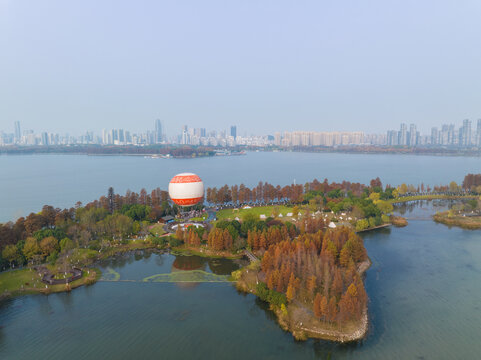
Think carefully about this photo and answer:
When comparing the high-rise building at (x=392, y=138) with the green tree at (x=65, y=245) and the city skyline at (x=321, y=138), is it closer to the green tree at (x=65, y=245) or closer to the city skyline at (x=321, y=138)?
the city skyline at (x=321, y=138)

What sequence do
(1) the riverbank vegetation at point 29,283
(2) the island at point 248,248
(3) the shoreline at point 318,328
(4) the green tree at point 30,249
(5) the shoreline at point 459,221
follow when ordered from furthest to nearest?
(5) the shoreline at point 459,221
(4) the green tree at point 30,249
(1) the riverbank vegetation at point 29,283
(2) the island at point 248,248
(3) the shoreline at point 318,328

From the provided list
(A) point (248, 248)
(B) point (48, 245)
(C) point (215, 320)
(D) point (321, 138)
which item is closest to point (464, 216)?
(A) point (248, 248)

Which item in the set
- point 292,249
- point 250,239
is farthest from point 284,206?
point 292,249

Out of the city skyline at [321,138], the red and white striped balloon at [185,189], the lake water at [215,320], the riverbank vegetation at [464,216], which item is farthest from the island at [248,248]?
the city skyline at [321,138]

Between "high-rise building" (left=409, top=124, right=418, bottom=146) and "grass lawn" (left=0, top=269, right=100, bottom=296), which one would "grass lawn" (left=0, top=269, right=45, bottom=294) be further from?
"high-rise building" (left=409, top=124, right=418, bottom=146)

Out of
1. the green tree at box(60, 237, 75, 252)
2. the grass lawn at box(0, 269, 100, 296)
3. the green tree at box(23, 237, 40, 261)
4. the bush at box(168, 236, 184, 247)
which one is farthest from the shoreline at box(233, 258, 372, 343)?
the green tree at box(23, 237, 40, 261)

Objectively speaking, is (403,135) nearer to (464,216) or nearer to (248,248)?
(464,216)
